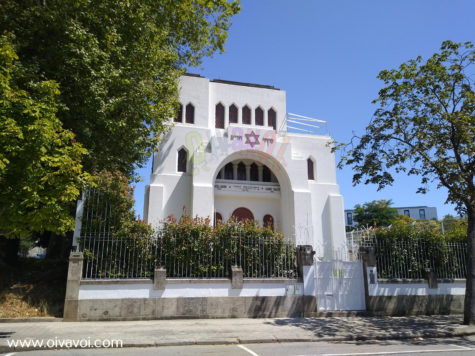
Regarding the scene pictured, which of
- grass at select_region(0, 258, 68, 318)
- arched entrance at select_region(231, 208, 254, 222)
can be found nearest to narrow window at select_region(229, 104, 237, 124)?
arched entrance at select_region(231, 208, 254, 222)

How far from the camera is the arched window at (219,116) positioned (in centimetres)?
2428

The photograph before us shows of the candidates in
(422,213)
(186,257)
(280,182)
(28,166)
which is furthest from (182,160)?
(422,213)

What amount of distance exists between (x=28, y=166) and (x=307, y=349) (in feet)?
24.9

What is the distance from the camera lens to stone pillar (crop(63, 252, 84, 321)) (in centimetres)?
1027

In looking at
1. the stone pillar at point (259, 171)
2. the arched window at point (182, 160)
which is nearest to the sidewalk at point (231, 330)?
the arched window at point (182, 160)

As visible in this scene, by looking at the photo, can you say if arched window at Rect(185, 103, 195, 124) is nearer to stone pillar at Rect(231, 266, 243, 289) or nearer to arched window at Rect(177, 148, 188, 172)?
arched window at Rect(177, 148, 188, 172)

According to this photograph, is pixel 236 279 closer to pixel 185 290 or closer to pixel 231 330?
pixel 185 290

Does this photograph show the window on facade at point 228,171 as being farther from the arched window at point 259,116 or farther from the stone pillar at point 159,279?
the stone pillar at point 159,279

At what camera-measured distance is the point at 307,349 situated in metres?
7.87

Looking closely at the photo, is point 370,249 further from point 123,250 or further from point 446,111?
point 123,250

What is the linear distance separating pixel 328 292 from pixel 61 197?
9.30 meters

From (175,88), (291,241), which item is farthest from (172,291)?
(175,88)

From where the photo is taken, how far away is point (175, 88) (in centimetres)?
1702

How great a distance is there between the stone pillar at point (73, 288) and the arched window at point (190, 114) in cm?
1392
